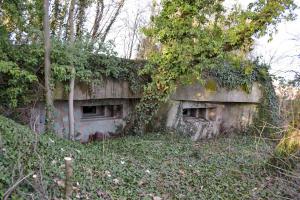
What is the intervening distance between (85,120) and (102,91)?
0.96 meters

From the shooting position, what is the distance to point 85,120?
8734 millimetres

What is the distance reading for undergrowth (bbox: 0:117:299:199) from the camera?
161 inches

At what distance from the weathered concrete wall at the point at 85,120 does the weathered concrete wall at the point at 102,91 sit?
35 centimetres

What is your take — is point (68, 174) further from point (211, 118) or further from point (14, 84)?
point (211, 118)

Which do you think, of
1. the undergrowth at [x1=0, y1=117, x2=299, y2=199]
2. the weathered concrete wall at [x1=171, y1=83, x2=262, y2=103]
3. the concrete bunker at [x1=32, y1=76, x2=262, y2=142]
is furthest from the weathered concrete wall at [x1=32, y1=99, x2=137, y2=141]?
the weathered concrete wall at [x1=171, y1=83, x2=262, y2=103]

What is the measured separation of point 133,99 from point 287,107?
18.0 ft

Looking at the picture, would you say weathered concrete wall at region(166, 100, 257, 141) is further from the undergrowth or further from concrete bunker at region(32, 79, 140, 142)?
the undergrowth

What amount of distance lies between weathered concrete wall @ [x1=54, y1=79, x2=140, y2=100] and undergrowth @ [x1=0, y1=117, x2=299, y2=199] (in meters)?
1.44

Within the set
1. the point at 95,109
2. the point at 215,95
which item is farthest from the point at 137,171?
the point at 215,95

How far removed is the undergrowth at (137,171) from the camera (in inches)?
161

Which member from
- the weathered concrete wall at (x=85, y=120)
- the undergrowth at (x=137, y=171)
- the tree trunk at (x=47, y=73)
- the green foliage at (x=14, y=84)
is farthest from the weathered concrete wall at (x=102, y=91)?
the undergrowth at (x=137, y=171)

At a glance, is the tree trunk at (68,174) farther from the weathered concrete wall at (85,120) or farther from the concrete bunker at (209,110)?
the concrete bunker at (209,110)

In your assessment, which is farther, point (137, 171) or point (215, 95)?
point (215, 95)

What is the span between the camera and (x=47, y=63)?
Answer: 697cm
